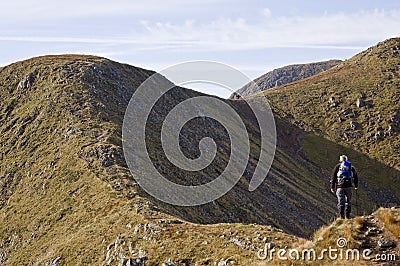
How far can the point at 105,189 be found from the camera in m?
37.1

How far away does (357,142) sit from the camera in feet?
343

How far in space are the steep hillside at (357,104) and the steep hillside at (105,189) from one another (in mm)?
11127

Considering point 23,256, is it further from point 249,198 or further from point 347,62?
point 347,62

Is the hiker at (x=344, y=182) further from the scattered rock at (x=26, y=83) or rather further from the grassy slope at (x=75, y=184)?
the scattered rock at (x=26, y=83)

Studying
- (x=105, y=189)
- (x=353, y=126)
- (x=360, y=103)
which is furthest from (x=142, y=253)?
(x=360, y=103)

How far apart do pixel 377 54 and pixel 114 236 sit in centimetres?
12751

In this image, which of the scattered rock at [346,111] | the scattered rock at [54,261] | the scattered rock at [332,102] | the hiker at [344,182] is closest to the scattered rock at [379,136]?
the scattered rock at [346,111]

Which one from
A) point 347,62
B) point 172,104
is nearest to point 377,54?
point 347,62

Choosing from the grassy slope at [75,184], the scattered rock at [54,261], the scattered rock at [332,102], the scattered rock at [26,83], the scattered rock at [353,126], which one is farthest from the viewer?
the scattered rock at [332,102]

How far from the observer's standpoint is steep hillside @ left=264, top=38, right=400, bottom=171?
103 meters

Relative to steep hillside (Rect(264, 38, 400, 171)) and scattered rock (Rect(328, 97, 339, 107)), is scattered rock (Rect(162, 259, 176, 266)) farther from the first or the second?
scattered rock (Rect(328, 97, 339, 107))

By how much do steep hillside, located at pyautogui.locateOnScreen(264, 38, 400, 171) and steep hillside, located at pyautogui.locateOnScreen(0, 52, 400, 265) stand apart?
11.1 m

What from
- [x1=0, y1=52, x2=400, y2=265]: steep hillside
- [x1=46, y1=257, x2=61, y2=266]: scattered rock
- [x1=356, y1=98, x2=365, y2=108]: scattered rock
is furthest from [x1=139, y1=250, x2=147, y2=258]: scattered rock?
[x1=356, y1=98, x2=365, y2=108]: scattered rock

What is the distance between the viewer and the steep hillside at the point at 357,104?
103188 millimetres
